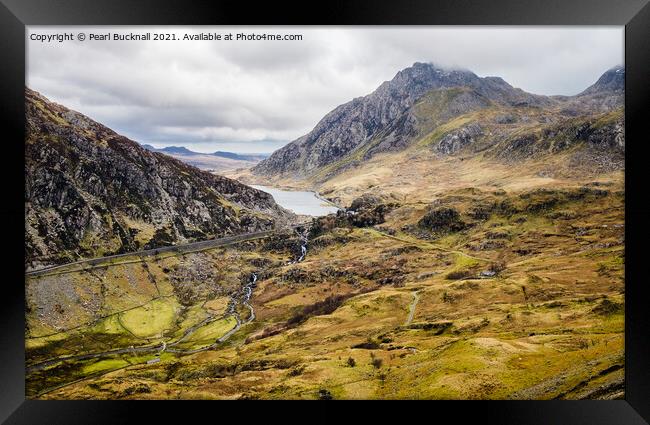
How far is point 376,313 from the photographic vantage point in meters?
46.6

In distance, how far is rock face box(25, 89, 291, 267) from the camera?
5675cm

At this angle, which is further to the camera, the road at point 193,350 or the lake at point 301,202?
the lake at point 301,202

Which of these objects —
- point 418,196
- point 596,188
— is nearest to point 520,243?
point 596,188

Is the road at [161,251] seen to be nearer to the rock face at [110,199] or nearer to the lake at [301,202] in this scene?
the rock face at [110,199]

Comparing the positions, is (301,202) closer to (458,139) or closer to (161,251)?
(458,139)

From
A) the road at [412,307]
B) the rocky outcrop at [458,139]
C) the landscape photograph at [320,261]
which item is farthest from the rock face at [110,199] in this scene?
the rocky outcrop at [458,139]

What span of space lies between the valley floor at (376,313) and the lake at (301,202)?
20756 mm

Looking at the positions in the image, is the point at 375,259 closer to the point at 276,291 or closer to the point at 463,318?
the point at 276,291

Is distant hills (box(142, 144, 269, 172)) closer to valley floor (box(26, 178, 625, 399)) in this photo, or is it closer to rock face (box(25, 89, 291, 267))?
rock face (box(25, 89, 291, 267))

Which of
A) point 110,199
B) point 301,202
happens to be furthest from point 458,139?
point 110,199

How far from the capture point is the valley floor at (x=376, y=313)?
26844mm

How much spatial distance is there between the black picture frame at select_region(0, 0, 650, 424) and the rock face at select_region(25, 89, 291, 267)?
2222 centimetres

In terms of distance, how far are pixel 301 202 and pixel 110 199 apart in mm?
57317
